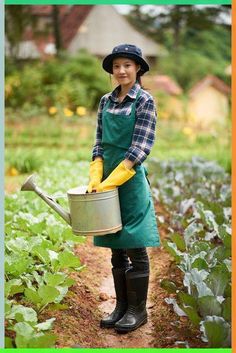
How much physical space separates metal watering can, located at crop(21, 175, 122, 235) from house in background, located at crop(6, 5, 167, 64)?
1250cm

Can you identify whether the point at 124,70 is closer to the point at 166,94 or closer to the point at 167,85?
the point at 166,94

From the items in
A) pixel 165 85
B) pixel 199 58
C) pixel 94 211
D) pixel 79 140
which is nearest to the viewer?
pixel 94 211

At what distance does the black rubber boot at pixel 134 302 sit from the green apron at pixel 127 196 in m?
0.18

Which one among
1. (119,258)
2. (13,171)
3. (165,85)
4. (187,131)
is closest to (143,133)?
(119,258)

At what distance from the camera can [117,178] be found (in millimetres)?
Answer: 3275

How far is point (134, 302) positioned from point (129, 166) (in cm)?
73

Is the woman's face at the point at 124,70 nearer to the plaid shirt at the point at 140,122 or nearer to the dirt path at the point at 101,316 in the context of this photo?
the plaid shirt at the point at 140,122

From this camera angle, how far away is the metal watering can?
3219 mm

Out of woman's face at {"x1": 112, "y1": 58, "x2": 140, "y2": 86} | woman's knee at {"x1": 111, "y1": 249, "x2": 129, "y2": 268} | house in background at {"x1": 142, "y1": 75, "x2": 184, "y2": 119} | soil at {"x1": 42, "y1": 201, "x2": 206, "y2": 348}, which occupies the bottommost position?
soil at {"x1": 42, "y1": 201, "x2": 206, "y2": 348}

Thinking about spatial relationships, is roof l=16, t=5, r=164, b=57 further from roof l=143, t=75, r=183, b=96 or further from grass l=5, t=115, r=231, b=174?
grass l=5, t=115, r=231, b=174

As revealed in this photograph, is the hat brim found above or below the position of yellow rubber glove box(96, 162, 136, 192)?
above

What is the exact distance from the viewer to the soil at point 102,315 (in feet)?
10.7

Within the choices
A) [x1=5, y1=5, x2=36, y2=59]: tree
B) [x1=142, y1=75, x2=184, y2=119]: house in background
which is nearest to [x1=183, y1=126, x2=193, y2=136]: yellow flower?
[x1=142, y1=75, x2=184, y2=119]: house in background

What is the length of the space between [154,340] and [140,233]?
52 centimetres
